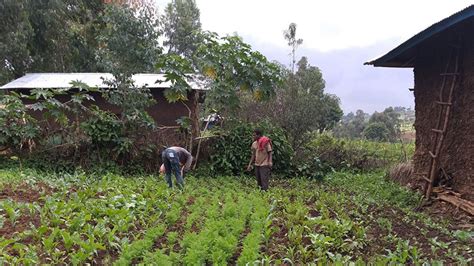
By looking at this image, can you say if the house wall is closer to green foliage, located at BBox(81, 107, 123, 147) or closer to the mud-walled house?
the mud-walled house

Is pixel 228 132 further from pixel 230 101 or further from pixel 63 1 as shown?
pixel 63 1

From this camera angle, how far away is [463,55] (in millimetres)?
8844

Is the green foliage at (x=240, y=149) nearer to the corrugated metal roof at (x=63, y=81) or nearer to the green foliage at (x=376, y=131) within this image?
the corrugated metal roof at (x=63, y=81)

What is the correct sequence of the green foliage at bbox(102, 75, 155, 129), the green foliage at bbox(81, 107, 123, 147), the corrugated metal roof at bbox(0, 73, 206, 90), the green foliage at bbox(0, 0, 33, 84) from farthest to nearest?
the green foliage at bbox(0, 0, 33, 84), the corrugated metal roof at bbox(0, 73, 206, 90), the green foliage at bbox(102, 75, 155, 129), the green foliage at bbox(81, 107, 123, 147)

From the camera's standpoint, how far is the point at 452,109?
30.1ft

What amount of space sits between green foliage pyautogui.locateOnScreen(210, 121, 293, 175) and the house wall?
517 cm

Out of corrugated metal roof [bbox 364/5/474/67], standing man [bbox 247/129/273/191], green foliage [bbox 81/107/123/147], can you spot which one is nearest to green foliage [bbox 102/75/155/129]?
green foliage [bbox 81/107/123/147]

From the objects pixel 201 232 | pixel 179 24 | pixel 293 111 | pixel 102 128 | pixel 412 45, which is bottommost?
pixel 201 232

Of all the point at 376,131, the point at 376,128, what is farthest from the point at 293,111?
the point at 376,128

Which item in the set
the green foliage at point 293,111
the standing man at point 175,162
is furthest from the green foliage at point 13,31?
the standing man at point 175,162

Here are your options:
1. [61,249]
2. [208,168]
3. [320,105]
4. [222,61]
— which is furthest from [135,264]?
[320,105]

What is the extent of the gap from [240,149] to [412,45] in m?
7.02

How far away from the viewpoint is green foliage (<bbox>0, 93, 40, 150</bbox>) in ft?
43.5

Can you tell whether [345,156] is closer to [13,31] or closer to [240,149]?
[240,149]
